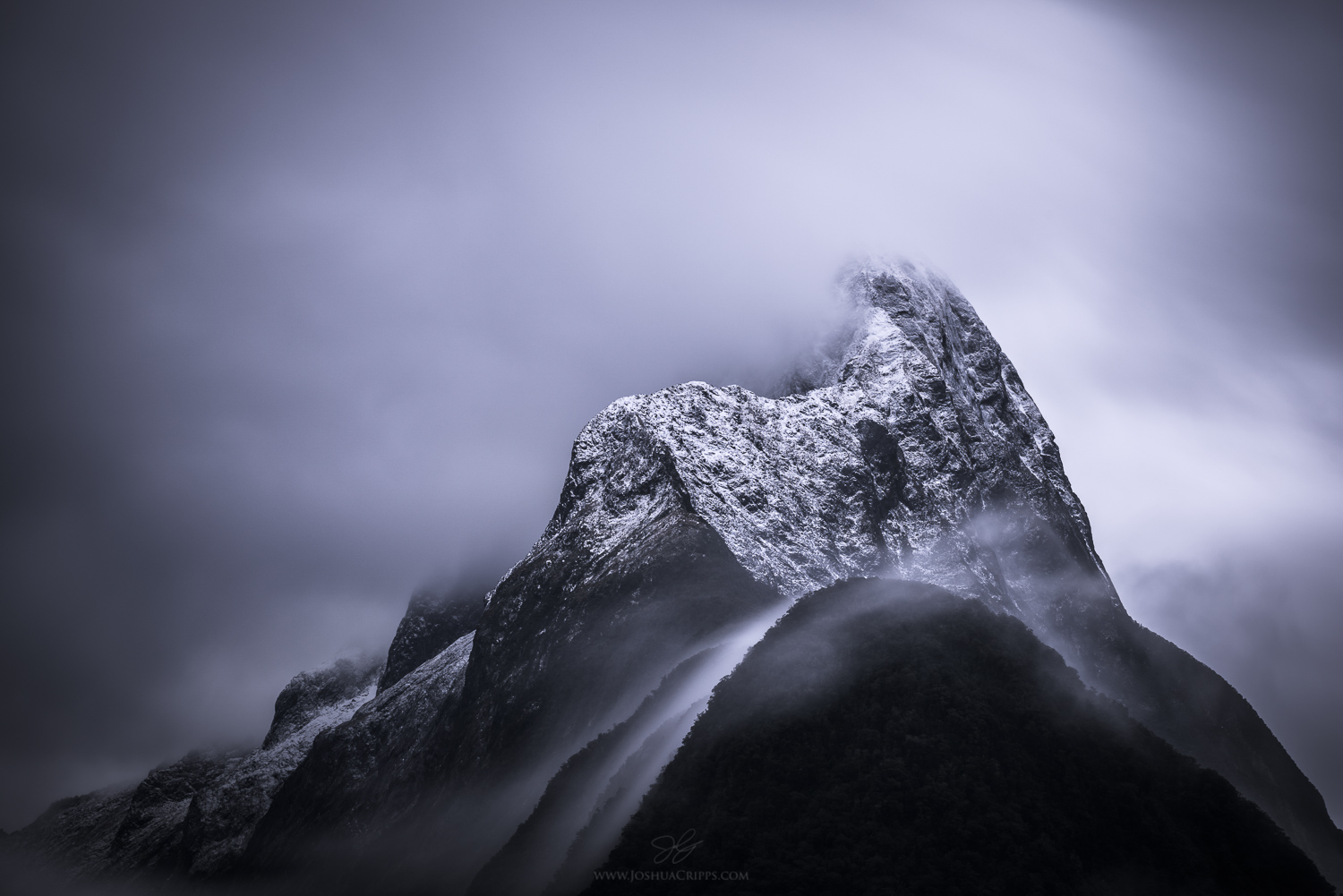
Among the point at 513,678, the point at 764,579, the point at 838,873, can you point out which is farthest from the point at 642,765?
the point at 513,678

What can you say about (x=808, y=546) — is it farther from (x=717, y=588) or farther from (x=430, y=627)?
(x=430, y=627)

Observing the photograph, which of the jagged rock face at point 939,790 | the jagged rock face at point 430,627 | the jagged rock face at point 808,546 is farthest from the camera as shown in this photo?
the jagged rock face at point 430,627

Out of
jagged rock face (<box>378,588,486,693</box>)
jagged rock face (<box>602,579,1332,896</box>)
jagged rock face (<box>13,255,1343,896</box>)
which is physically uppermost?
jagged rock face (<box>378,588,486,693</box>)

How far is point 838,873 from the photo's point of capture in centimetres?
4925

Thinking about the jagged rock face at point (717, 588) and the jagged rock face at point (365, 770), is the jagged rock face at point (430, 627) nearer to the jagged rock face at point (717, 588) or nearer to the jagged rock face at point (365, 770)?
the jagged rock face at point (365, 770)

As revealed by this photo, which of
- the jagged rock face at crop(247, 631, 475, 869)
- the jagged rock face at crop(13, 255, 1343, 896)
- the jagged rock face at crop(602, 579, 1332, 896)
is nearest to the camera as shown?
the jagged rock face at crop(602, 579, 1332, 896)
